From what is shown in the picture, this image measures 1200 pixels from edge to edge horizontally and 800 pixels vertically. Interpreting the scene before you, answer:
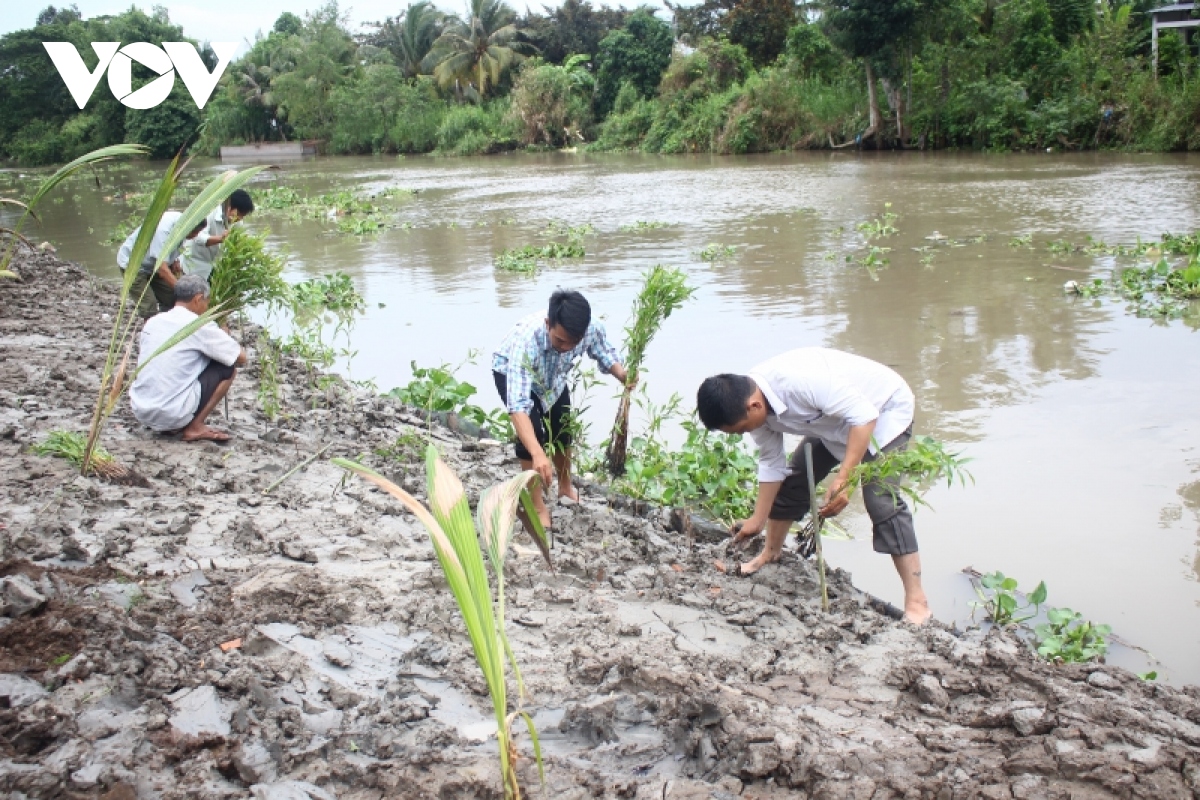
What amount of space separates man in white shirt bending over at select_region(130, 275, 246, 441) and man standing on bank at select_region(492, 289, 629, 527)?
156 cm

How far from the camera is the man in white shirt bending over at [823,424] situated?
9.64ft

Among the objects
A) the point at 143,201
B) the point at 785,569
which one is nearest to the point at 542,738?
the point at 785,569

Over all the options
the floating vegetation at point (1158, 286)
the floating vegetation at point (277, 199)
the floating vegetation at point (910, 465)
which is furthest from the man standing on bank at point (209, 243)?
the floating vegetation at point (277, 199)

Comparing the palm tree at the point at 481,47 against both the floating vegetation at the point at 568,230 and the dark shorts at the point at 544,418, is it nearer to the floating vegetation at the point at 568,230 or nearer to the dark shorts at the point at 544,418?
the floating vegetation at the point at 568,230

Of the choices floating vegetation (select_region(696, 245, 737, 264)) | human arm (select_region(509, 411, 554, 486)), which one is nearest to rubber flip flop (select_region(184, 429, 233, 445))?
human arm (select_region(509, 411, 554, 486))

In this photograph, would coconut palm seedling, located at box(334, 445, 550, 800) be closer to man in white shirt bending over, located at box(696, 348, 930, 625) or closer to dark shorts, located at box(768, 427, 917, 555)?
man in white shirt bending over, located at box(696, 348, 930, 625)

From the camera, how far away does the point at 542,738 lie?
7.09ft

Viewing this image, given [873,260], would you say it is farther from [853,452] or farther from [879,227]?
[853,452]

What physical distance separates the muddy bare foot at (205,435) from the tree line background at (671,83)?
64.9 inches

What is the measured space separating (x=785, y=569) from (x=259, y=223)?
15725 millimetres

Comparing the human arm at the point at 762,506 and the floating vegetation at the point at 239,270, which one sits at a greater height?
the floating vegetation at the point at 239,270

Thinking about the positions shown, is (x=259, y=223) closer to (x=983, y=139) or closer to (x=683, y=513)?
(x=683, y=513)

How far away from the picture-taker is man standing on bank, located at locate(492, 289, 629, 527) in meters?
3.54

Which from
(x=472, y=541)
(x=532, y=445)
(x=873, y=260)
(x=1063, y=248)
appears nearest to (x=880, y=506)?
(x=532, y=445)
